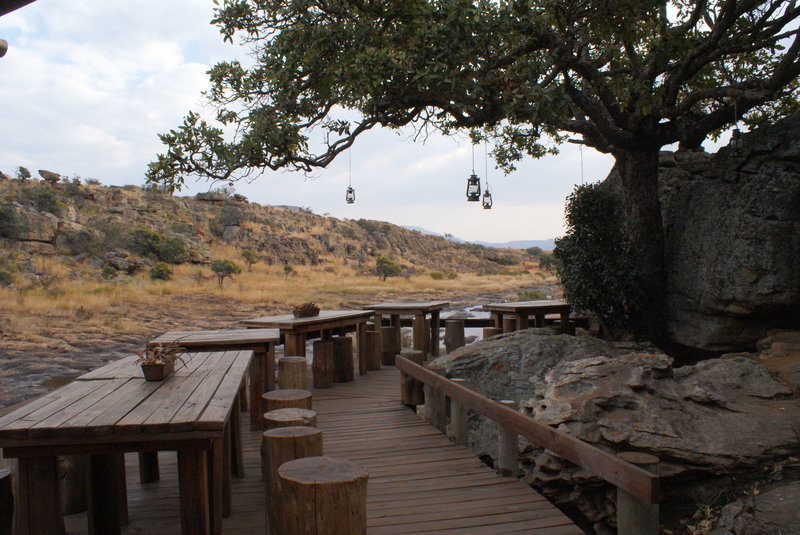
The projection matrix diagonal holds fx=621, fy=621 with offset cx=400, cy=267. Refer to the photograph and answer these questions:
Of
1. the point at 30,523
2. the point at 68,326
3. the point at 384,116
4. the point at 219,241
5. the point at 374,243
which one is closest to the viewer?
the point at 30,523

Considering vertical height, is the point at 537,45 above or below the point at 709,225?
above

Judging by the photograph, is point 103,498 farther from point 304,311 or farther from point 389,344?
point 389,344

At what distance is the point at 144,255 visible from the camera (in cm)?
3725

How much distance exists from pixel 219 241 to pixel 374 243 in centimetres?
1763

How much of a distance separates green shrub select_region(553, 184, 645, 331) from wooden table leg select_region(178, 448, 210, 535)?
7622mm

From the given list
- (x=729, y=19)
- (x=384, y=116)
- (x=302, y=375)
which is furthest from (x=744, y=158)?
(x=302, y=375)

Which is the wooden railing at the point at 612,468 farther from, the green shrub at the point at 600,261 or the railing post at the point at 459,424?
the green shrub at the point at 600,261

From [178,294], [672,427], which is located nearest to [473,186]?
[672,427]

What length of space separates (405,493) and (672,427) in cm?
253

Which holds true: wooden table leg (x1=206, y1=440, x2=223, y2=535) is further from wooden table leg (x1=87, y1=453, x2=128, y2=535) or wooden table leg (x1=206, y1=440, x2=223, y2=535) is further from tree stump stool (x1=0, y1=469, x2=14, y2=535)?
tree stump stool (x1=0, y1=469, x2=14, y2=535)

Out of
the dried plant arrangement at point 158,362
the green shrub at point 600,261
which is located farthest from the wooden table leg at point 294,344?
the green shrub at point 600,261

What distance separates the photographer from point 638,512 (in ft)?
11.6

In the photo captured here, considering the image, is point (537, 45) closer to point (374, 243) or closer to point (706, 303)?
point (706, 303)

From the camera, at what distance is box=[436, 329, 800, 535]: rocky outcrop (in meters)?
5.31
